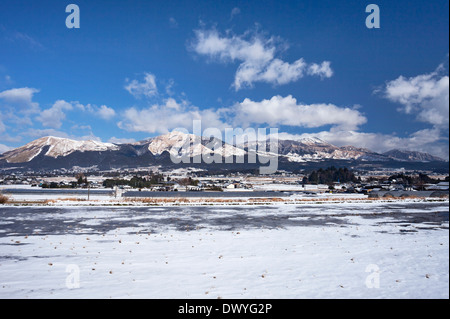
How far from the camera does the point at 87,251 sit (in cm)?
1237

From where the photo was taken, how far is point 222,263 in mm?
10773

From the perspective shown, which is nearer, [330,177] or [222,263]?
[222,263]

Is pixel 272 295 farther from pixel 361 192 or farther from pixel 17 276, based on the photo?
pixel 361 192

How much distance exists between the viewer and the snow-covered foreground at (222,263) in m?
8.11

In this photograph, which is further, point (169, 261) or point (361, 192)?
point (361, 192)

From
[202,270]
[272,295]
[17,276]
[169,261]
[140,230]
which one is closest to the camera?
[272,295]

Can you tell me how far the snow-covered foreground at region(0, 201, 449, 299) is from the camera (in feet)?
26.6

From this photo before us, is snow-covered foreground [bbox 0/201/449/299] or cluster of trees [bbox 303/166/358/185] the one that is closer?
snow-covered foreground [bbox 0/201/449/299]

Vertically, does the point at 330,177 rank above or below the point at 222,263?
above

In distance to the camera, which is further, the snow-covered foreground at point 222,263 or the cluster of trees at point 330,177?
the cluster of trees at point 330,177
